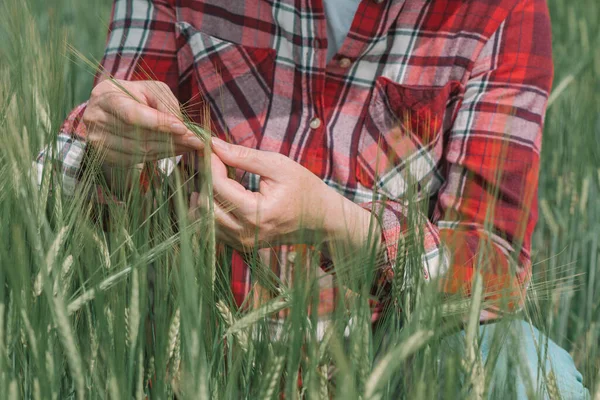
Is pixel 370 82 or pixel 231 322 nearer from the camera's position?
pixel 231 322

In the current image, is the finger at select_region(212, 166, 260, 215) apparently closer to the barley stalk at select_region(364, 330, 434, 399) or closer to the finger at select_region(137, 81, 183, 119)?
the finger at select_region(137, 81, 183, 119)

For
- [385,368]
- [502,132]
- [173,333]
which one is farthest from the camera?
[502,132]

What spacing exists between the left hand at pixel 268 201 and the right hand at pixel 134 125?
47mm

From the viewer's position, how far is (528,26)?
95 centimetres

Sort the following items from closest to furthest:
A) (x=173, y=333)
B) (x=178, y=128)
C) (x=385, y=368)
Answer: (x=385, y=368) < (x=173, y=333) < (x=178, y=128)

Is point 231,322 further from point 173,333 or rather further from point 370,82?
point 370,82

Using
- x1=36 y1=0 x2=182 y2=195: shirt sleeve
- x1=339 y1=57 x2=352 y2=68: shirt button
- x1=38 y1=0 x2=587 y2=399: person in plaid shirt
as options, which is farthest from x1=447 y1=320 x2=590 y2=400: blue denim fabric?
x1=36 y1=0 x2=182 y2=195: shirt sleeve

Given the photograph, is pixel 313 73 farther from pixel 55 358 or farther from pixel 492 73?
pixel 55 358

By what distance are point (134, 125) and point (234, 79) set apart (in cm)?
32

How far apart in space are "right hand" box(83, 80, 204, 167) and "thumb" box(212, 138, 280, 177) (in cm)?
3

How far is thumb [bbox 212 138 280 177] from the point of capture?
0.68 meters

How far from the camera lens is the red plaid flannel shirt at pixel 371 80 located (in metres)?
0.92

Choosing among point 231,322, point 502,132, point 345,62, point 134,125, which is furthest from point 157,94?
point 502,132

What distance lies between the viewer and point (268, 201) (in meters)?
0.72
